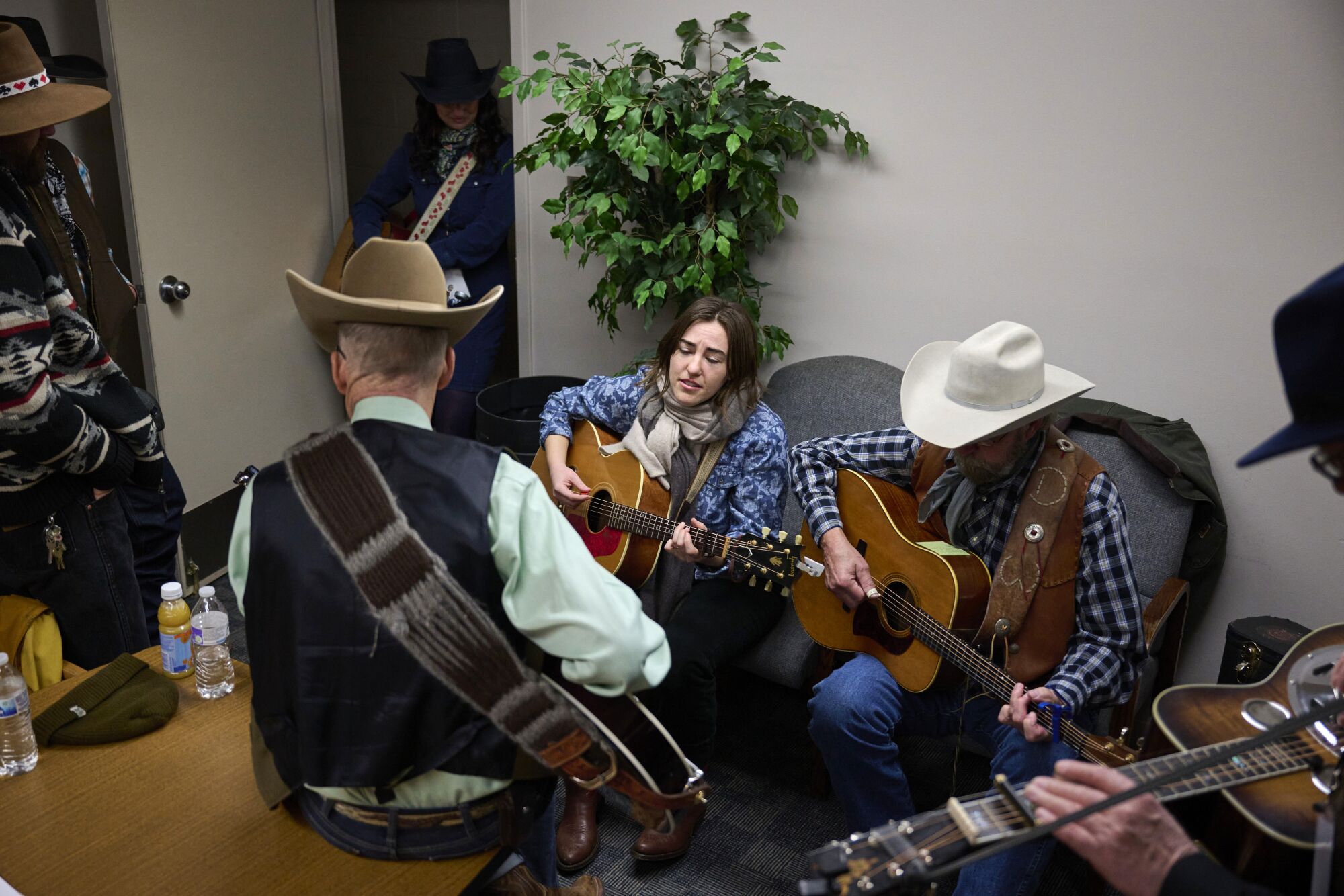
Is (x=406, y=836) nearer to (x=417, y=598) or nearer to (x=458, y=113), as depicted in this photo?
(x=417, y=598)

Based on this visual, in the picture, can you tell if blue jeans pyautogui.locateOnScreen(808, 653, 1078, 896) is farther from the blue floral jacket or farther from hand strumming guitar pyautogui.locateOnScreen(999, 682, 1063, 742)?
the blue floral jacket

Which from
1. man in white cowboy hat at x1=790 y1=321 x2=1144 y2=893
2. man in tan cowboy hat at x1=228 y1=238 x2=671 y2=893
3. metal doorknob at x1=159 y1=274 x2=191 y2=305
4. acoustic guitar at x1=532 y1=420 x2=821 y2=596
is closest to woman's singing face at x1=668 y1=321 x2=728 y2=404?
acoustic guitar at x1=532 y1=420 x2=821 y2=596

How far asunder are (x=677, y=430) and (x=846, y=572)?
58 cm

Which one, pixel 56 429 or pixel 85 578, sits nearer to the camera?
pixel 56 429

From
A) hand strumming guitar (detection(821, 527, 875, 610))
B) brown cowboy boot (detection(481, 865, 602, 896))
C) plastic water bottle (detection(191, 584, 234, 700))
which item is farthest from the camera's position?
hand strumming guitar (detection(821, 527, 875, 610))

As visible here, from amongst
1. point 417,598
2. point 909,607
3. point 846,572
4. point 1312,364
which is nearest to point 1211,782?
point 1312,364

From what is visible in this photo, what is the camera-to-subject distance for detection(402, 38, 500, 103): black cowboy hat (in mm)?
3301

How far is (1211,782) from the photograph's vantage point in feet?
4.14

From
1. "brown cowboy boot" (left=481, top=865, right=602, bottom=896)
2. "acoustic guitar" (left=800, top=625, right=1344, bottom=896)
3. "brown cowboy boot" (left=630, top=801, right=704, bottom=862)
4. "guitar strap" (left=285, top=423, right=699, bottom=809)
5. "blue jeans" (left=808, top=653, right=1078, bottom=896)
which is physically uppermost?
"guitar strap" (left=285, top=423, right=699, bottom=809)

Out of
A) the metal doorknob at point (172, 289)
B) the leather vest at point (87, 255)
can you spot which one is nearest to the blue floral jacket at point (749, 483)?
the leather vest at point (87, 255)

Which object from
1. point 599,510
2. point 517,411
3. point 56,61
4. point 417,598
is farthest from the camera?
point 517,411

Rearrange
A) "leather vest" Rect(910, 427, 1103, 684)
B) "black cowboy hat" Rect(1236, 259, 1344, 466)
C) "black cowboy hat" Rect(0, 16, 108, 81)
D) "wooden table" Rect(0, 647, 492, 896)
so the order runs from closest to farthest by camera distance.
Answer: "black cowboy hat" Rect(1236, 259, 1344, 466)
"wooden table" Rect(0, 647, 492, 896)
"leather vest" Rect(910, 427, 1103, 684)
"black cowboy hat" Rect(0, 16, 108, 81)

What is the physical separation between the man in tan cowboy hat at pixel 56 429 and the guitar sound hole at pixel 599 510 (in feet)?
3.29

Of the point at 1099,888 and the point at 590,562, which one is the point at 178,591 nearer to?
the point at 590,562
